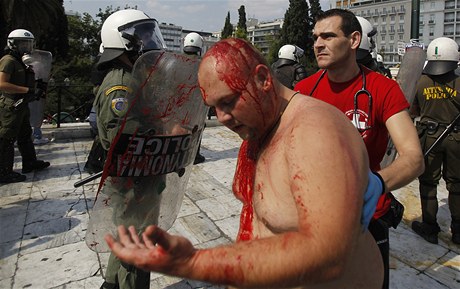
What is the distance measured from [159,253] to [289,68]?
577 centimetres

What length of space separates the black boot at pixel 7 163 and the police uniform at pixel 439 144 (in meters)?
5.46

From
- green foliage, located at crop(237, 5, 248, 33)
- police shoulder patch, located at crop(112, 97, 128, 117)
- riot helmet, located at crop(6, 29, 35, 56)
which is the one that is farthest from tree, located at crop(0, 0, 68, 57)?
green foliage, located at crop(237, 5, 248, 33)

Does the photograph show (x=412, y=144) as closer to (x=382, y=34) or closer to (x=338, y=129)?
(x=338, y=129)

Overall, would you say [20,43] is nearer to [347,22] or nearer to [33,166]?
[33,166]

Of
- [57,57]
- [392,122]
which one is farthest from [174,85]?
[57,57]

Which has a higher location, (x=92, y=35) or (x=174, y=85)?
(x=92, y=35)

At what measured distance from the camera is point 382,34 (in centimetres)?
8275

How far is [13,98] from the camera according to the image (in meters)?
5.05

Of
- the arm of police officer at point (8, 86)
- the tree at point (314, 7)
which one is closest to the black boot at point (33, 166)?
the arm of police officer at point (8, 86)

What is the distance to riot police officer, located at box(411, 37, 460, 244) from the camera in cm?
348

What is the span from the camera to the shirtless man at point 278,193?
753 millimetres

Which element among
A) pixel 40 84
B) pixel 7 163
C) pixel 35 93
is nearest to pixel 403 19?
pixel 40 84

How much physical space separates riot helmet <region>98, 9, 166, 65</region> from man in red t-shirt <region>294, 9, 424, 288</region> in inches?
52.1

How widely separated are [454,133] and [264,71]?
334cm
